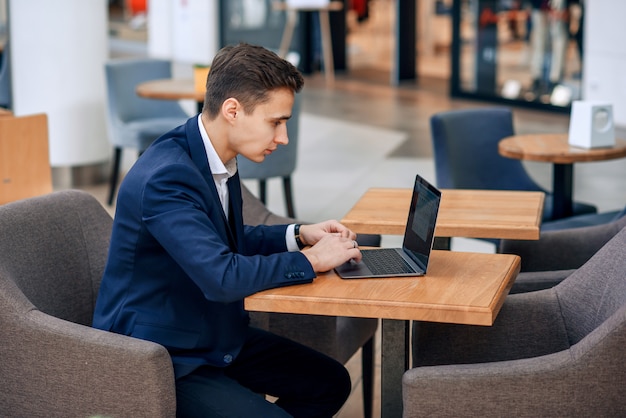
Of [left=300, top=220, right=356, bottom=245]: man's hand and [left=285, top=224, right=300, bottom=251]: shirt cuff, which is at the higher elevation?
[left=300, top=220, right=356, bottom=245]: man's hand

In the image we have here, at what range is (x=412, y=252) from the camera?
8.77 feet

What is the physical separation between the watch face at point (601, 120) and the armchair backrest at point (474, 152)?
1.46 ft

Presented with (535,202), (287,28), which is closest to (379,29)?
(287,28)

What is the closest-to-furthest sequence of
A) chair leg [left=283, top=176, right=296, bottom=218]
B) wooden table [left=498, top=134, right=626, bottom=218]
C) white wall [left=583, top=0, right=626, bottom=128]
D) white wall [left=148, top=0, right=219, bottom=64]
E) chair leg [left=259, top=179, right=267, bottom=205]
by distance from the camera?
wooden table [left=498, top=134, right=626, bottom=218] → chair leg [left=259, top=179, right=267, bottom=205] → chair leg [left=283, top=176, right=296, bottom=218] → white wall [left=583, top=0, right=626, bottom=128] → white wall [left=148, top=0, right=219, bottom=64]

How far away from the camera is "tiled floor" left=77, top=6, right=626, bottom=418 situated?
22.6 feet

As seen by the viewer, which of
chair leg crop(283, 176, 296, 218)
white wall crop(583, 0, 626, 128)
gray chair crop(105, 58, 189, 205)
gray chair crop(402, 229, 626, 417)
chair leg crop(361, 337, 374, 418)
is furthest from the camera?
white wall crop(583, 0, 626, 128)

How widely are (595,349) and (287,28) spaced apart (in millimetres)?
12513

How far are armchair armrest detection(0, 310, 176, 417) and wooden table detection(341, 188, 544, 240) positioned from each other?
115 centimetres

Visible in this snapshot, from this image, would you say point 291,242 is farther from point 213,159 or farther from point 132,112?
point 132,112

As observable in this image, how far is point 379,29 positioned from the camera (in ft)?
53.9

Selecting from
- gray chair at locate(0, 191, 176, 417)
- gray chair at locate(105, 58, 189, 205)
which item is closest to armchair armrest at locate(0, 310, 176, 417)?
gray chair at locate(0, 191, 176, 417)

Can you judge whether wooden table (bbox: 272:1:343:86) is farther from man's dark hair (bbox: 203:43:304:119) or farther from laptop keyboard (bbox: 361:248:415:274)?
man's dark hair (bbox: 203:43:304:119)

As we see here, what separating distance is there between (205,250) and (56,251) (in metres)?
0.70

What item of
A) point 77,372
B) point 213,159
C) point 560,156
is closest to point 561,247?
point 560,156
